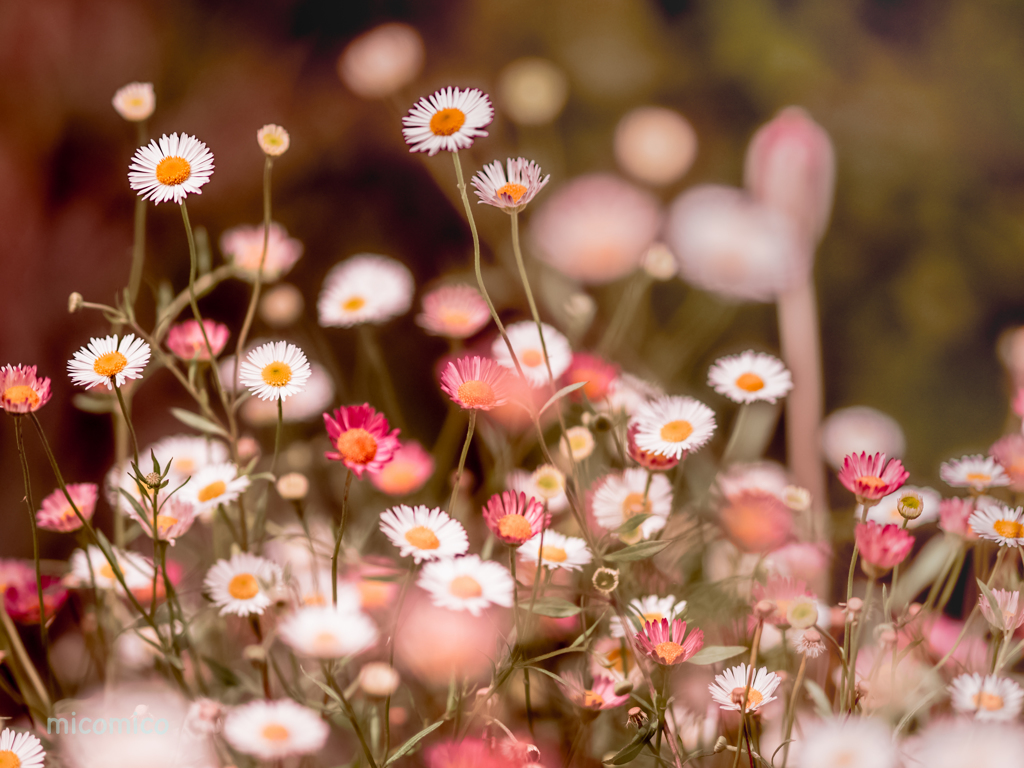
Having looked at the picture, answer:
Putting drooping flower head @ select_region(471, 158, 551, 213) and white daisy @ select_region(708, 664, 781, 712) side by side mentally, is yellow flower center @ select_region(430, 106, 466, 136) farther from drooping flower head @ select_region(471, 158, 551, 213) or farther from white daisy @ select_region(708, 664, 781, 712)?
white daisy @ select_region(708, 664, 781, 712)

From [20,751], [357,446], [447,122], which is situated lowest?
[20,751]

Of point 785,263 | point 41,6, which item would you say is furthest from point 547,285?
point 41,6

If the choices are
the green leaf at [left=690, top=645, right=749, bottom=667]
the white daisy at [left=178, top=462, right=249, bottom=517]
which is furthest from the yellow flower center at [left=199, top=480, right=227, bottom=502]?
the green leaf at [left=690, top=645, right=749, bottom=667]

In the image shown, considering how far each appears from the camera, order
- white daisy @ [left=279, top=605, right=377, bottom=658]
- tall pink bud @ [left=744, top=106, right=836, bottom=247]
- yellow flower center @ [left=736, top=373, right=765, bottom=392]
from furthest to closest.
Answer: tall pink bud @ [left=744, top=106, right=836, bottom=247], yellow flower center @ [left=736, top=373, right=765, bottom=392], white daisy @ [left=279, top=605, right=377, bottom=658]

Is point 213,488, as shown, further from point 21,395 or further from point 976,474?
point 976,474

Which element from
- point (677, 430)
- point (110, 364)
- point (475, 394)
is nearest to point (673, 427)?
point (677, 430)

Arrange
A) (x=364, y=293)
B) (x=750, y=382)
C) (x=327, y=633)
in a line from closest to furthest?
(x=327, y=633) → (x=750, y=382) → (x=364, y=293)
